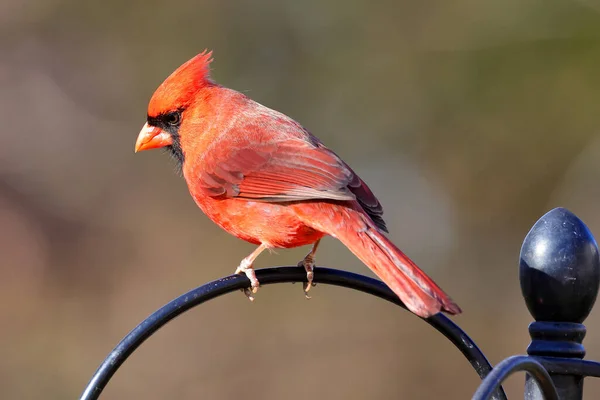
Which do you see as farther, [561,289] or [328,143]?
[328,143]

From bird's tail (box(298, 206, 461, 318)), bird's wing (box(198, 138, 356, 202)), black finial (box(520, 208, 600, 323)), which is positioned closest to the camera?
black finial (box(520, 208, 600, 323))

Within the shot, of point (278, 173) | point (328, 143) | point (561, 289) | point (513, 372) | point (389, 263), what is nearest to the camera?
point (513, 372)

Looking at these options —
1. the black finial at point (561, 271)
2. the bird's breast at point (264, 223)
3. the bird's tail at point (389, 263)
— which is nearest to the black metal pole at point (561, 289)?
the black finial at point (561, 271)

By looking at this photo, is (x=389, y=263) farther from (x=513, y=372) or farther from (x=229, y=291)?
(x=513, y=372)

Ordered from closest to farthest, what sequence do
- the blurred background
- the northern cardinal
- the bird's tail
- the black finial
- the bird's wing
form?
the black finial → the bird's tail → the northern cardinal → the bird's wing → the blurred background

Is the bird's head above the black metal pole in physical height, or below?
above

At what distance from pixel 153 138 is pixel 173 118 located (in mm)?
101

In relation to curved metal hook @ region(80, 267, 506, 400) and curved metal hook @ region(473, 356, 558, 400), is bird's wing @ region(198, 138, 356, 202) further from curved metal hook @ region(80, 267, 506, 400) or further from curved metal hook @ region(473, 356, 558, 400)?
curved metal hook @ region(473, 356, 558, 400)

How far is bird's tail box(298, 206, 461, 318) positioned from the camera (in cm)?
189

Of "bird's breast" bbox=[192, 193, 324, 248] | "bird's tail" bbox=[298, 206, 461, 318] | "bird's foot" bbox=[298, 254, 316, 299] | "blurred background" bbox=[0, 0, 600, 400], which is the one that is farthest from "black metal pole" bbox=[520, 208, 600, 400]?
"blurred background" bbox=[0, 0, 600, 400]

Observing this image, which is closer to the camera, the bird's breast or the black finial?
the black finial

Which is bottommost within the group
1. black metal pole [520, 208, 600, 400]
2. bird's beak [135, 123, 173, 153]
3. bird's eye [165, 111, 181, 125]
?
black metal pole [520, 208, 600, 400]

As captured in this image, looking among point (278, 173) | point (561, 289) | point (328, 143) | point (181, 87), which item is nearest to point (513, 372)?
point (561, 289)

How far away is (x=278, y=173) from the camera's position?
2.78 meters
